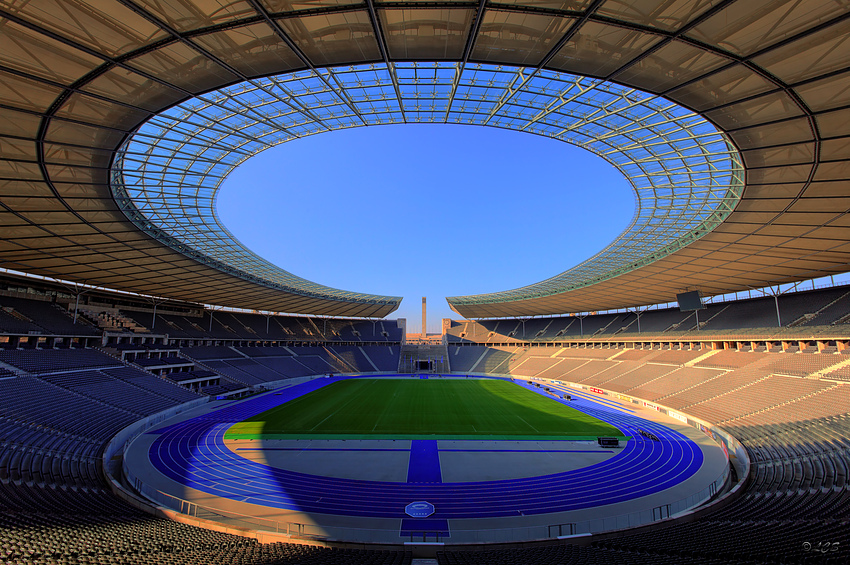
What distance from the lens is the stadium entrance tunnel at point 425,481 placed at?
47.7 feet

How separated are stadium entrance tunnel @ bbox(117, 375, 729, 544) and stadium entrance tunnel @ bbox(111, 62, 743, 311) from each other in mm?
13800

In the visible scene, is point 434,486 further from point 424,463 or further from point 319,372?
point 319,372

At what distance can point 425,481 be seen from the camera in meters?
18.9

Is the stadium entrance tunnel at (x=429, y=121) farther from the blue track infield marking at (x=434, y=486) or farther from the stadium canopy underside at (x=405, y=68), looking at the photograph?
the blue track infield marking at (x=434, y=486)

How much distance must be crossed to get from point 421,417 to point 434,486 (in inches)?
615

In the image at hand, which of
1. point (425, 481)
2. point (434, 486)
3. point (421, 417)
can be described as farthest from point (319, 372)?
point (434, 486)

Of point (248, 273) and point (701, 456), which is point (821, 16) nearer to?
point (701, 456)

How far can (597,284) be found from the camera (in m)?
45.2

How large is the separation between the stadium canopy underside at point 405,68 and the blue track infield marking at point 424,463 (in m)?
17.0

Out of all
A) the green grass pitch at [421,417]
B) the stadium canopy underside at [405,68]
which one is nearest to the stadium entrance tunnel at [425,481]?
the green grass pitch at [421,417]

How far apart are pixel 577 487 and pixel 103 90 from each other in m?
23.3

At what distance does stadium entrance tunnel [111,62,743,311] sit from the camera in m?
14.3

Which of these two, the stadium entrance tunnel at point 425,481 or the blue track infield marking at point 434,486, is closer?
the stadium entrance tunnel at point 425,481

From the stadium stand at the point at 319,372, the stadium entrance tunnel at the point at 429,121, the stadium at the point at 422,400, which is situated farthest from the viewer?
the stadium entrance tunnel at the point at 429,121
